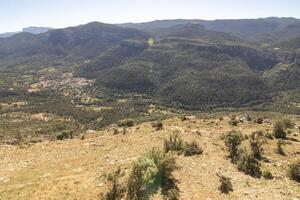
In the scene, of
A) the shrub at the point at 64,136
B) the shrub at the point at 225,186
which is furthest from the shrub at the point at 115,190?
the shrub at the point at 64,136

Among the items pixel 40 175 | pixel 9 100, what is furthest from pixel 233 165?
pixel 9 100

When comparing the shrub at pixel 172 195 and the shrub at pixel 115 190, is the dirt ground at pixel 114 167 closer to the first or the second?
the shrub at pixel 172 195

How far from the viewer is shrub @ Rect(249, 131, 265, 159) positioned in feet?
97.7

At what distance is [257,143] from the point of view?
31.3m

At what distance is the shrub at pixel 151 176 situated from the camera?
73.7 ft

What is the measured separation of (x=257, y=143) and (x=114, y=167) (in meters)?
12.8

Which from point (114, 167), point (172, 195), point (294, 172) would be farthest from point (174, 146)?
point (294, 172)

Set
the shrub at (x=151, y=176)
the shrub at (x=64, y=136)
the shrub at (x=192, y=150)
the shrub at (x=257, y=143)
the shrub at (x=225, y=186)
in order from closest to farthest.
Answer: the shrub at (x=151, y=176), the shrub at (x=225, y=186), the shrub at (x=257, y=143), the shrub at (x=192, y=150), the shrub at (x=64, y=136)

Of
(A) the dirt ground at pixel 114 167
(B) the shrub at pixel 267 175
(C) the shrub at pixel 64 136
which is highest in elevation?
(B) the shrub at pixel 267 175

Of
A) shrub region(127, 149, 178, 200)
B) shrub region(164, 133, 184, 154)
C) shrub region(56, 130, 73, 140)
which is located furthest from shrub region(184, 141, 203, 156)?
shrub region(56, 130, 73, 140)

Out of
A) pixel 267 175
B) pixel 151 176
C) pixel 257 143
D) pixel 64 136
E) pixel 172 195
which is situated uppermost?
pixel 151 176

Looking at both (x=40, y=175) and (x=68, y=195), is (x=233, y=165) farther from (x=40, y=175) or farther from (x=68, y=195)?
(x=40, y=175)

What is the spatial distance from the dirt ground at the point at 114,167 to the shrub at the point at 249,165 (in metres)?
0.62

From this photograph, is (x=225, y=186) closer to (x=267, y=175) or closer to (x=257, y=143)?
(x=267, y=175)
